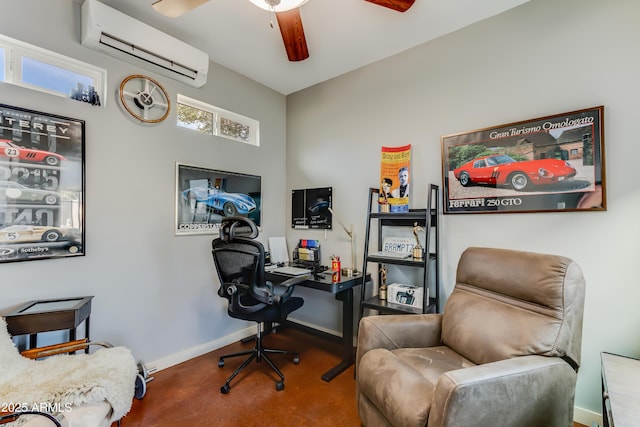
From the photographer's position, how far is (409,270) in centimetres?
259

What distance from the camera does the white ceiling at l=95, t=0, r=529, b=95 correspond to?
2.11 meters

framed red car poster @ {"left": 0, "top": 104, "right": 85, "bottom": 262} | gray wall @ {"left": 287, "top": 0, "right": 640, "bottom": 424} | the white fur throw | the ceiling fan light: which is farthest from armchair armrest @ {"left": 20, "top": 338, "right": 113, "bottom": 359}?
the ceiling fan light

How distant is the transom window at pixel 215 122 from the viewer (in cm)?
271

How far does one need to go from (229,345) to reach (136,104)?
239cm

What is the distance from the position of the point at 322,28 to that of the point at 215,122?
4.43 ft

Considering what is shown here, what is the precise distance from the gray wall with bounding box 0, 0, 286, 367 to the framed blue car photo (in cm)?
8

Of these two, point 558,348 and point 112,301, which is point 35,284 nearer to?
point 112,301

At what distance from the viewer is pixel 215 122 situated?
292 cm

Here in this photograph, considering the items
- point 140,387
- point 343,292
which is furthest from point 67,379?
point 343,292

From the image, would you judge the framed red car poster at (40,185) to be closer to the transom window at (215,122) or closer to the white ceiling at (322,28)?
the transom window at (215,122)

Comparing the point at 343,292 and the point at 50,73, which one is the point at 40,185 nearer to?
the point at 50,73

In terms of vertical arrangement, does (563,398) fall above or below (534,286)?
below

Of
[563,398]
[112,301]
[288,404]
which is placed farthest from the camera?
[112,301]

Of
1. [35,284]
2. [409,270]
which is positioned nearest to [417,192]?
[409,270]
